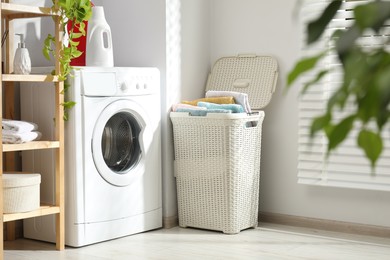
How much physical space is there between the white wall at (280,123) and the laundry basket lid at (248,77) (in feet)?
0.18

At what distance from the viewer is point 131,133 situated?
3168 millimetres

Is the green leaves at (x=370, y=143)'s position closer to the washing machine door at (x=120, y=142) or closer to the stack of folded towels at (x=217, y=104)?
the washing machine door at (x=120, y=142)

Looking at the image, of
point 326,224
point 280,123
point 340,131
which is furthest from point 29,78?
point 340,131

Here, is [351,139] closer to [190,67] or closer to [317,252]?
[317,252]

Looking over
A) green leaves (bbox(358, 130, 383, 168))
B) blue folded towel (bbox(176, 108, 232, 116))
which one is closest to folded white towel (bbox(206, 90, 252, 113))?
blue folded towel (bbox(176, 108, 232, 116))

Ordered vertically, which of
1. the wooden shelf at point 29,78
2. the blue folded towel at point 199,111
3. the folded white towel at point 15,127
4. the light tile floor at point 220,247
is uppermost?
the wooden shelf at point 29,78

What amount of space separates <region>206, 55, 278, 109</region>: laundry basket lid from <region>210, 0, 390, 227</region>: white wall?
6 centimetres

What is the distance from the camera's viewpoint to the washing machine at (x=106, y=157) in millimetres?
2855

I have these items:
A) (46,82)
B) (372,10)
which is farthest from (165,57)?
(372,10)

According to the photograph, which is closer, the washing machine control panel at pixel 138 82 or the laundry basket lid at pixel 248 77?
the washing machine control panel at pixel 138 82

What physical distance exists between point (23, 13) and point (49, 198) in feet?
2.86

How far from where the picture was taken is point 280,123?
3449mm

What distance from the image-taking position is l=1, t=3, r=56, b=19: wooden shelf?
260cm

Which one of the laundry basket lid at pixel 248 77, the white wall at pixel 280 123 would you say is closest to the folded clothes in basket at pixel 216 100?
the laundry basket lid at pixel 248 77
